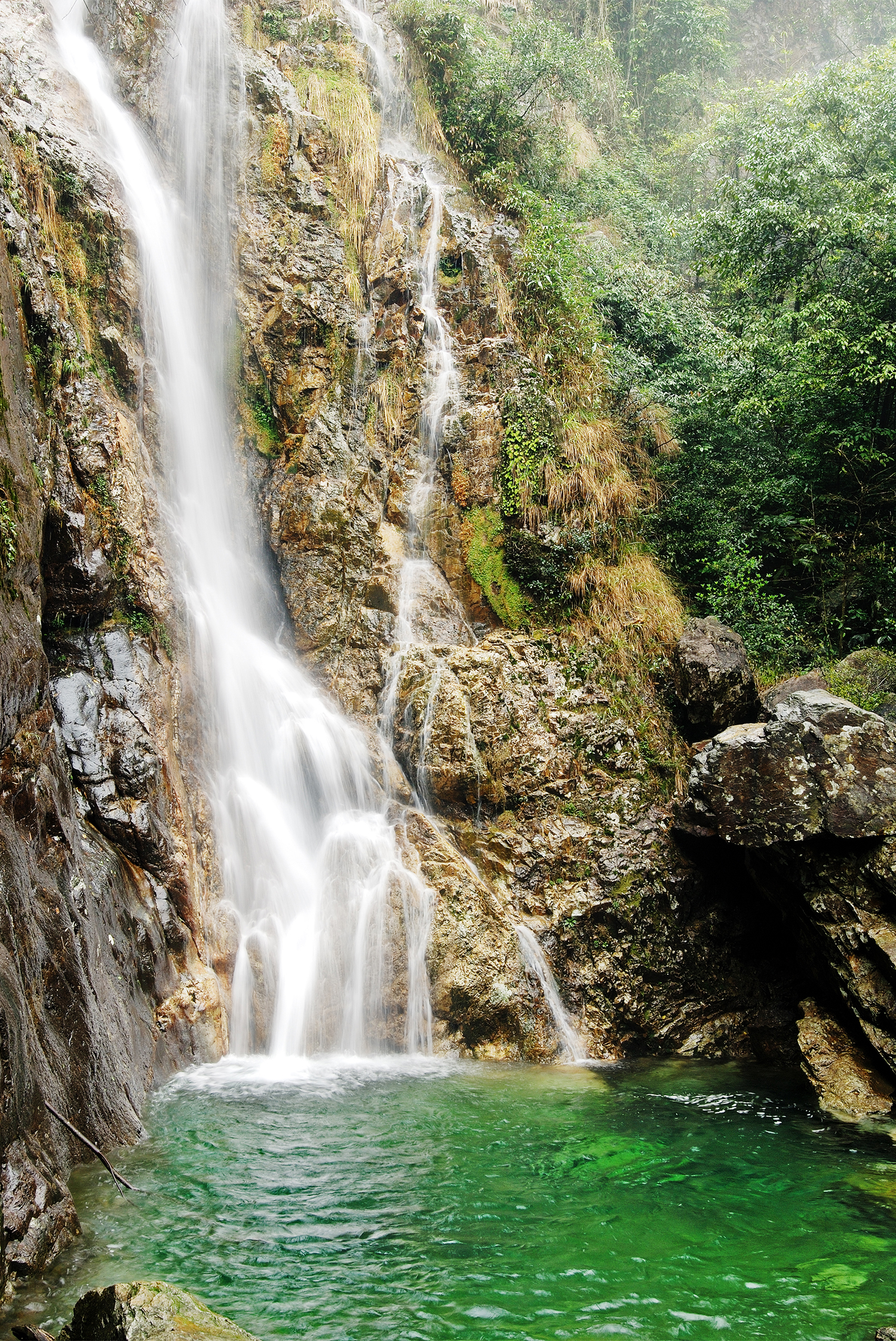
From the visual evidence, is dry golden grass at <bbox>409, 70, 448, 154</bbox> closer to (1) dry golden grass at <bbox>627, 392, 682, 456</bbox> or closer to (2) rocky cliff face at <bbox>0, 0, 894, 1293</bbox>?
(2) rocky cliff face at <bbox>0, 0, 894, 1293</bbox>

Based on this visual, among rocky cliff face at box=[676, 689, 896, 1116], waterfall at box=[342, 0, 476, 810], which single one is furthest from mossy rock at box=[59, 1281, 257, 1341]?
waterfall at box=[342, 0, 476, 810]

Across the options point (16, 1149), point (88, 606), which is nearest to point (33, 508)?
point (88, 606)

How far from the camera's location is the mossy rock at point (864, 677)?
11.0 m

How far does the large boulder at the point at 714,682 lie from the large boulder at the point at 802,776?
5.88 ft

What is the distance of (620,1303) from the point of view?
448 cm

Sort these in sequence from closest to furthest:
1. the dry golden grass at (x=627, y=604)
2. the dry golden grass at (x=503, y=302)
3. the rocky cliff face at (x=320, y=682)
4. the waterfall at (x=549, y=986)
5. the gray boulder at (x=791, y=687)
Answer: the rocky cliff face at (x=320, y=682), the waterfall at (x=549, y=986), the gray boulder at (x=791, y=687), the dry golden grass at (x=627, y=604), the dry golden grass at (x=503, y=302)

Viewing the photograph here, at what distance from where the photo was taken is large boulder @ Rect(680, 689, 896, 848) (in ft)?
27.2

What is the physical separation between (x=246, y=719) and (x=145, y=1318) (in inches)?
307

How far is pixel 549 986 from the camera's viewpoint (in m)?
9.57

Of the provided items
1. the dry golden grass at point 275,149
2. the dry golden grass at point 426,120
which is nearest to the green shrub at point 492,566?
the dry golden grass at point 275,149

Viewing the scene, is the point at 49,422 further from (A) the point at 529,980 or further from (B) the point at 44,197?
(A) the point at 529,980

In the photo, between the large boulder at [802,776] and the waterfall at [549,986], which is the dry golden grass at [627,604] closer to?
the large boulder at [802,776]

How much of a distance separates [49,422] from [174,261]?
5368 mm

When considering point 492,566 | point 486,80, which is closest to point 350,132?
point 486,80
